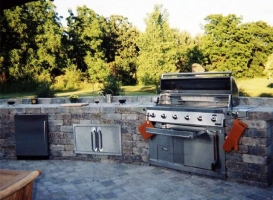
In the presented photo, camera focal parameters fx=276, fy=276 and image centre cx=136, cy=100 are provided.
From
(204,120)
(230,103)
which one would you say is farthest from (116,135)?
(230,103)

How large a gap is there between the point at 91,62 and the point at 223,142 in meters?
19.0

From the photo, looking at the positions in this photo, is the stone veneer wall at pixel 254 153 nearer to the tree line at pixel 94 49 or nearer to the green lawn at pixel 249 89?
the green lawn at pixel 249 89

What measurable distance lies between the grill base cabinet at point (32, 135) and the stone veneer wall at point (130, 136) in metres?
0.13

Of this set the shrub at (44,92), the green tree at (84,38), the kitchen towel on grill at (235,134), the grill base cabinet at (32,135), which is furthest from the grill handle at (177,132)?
the green tree at (84,38)

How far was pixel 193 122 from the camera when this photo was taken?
12.9 feet

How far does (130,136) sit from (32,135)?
6.19ft

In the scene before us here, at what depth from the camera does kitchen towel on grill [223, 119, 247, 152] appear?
3.54 m

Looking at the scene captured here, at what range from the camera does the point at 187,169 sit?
13.5 ft

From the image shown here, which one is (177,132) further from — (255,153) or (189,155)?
(255,153)

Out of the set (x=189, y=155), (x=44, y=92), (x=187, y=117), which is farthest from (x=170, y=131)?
(x=44, y=92)

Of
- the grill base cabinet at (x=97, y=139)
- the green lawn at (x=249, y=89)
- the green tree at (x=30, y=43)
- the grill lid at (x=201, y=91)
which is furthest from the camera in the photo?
the green tree at (x=30, y=43)

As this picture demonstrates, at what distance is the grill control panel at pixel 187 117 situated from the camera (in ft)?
12.2

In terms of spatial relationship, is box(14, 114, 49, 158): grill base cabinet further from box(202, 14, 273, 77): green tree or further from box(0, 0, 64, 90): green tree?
box(0, 0, 64, 90): green tree

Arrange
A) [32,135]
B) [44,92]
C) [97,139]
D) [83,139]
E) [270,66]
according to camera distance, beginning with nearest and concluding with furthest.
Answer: [97,139] → [83,139] → [32,135] → [44,92] → [270,66]
